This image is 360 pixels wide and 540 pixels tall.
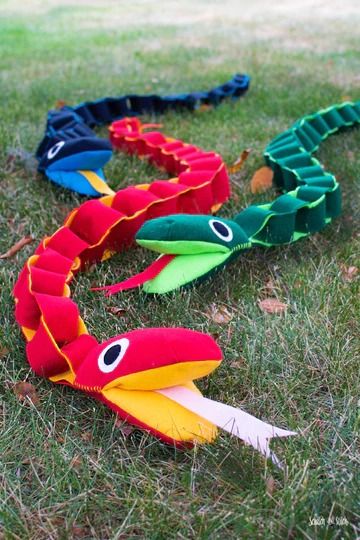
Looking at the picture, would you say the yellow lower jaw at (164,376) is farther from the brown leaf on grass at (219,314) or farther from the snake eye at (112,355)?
the brown leaf on grass at (219,314)

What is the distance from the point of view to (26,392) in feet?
4.70

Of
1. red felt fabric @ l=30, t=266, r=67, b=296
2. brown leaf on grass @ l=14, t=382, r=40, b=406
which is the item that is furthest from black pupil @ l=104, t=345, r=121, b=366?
red felt fabric @ l=30, t=266, r=67, b=296

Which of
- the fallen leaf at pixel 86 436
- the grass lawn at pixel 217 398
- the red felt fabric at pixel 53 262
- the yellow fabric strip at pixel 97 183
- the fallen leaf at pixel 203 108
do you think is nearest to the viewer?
the grass lawn at pixel 217 398

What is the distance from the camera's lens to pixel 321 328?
157cm

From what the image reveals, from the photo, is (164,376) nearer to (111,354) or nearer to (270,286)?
(111,354)

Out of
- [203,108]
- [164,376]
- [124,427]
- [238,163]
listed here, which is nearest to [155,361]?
[164,376]

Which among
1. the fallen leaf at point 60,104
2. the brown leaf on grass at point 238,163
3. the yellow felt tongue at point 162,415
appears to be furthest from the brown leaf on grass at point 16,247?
the fallen leaf at point 60,104

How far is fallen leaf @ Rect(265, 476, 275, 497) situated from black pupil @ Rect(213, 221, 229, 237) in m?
0.84

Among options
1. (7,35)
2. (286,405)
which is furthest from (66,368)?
(7,35)

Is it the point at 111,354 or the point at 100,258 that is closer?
the point at 111,354

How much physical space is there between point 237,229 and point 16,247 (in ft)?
2.49

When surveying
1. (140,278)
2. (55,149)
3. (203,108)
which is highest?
(55,149)

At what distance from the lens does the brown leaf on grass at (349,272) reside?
1869 mm

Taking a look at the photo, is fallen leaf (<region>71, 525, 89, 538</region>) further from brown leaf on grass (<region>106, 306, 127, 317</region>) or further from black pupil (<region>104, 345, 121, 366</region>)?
brown leaf on grass (<region>106, 306, 127, 317</region>)
